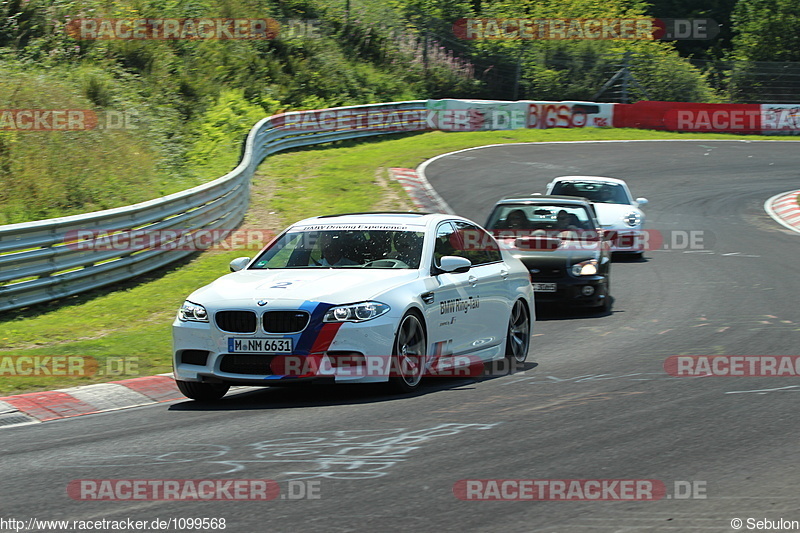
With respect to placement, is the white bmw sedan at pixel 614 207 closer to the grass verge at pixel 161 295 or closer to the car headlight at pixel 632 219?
the car headlight at pixel 632 219

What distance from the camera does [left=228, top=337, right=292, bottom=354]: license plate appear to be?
7945 millimetres

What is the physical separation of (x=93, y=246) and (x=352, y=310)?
7.10 metres

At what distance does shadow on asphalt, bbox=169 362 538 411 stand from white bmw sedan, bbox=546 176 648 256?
10796 mm

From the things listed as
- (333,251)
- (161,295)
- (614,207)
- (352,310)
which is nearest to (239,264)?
(333,251)

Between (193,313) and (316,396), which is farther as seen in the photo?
(316,396)

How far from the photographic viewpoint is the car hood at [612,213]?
19.6 meters

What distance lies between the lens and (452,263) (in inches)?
352

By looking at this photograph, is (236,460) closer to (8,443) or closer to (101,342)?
(8,443)

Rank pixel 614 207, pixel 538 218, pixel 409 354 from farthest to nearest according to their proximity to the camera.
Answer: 1. pixel 614 207
2. pixel 538 218
3. pixel 409 354

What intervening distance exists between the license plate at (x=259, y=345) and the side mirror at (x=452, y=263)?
1.66 meters

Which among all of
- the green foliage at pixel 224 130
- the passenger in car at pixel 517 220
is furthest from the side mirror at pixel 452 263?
the green foliage at pixel 224 130

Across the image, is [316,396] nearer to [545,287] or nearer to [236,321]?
[236,321]

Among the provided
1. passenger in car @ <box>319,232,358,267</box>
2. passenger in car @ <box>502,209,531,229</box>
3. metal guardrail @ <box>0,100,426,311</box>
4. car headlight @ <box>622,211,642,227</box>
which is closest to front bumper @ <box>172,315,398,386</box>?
passenger in car @ <box>319,232,358,267</box>

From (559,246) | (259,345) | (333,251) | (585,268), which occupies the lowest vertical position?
(585,268)
